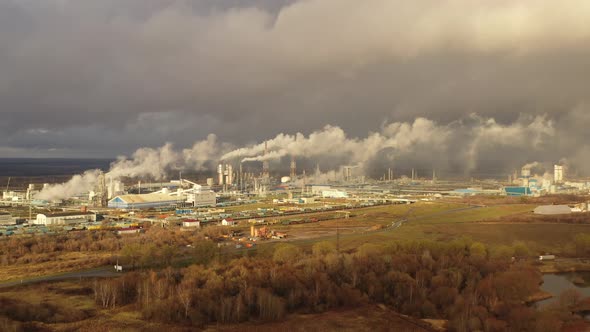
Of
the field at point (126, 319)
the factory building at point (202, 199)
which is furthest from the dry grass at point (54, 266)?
the factory building at point (202, 199)

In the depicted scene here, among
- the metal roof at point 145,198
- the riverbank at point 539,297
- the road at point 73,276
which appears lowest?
the riverbank at point 539,297

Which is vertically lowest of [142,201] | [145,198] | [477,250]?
[477,250]

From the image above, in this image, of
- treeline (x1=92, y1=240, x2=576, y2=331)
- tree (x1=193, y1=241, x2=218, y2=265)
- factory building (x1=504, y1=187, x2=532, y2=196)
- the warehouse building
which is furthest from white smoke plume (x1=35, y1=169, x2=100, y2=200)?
factory building (x1=504, y1=187, x2=532, y2=196)

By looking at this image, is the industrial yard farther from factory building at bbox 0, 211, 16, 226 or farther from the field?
factory building at bbox 0, 211, 16, 226

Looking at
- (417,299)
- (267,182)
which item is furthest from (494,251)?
(267,182)

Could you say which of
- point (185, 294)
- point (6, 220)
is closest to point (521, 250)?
point (185, 294)

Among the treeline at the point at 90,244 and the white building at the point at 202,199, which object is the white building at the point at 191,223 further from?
the white building at the point at 202,199

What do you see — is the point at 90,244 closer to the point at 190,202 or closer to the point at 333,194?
the point at 190,202
